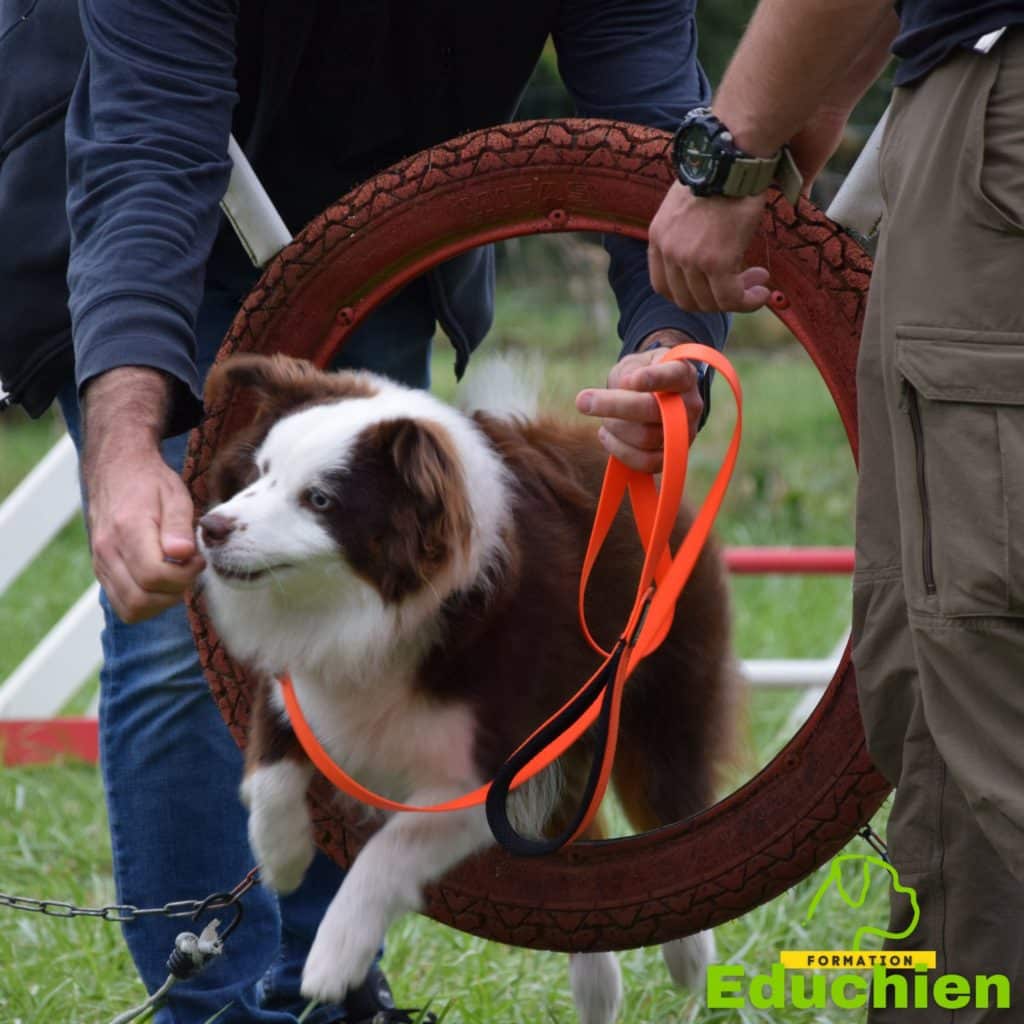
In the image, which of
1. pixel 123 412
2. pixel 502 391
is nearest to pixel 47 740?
pixel 502 391

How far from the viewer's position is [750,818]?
2.43m

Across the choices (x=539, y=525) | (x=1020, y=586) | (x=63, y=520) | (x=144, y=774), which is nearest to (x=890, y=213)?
(x=1020, y=586)

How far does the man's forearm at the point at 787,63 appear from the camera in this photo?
71.9 inches

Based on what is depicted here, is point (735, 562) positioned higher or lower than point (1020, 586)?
lower

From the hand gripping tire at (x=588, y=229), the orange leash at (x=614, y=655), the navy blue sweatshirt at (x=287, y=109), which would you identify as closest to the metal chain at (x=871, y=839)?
the hand gripping tire at (x=588, y=229)

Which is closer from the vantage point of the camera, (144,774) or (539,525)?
→ (539,525)

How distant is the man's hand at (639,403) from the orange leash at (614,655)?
0.02m

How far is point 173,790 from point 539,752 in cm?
87

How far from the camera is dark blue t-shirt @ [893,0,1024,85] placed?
5.58 feet

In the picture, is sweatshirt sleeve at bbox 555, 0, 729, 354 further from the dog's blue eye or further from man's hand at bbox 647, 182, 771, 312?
the dog's blue eye

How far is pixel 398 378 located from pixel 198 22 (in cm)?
86

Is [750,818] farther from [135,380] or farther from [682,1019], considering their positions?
[135,380]

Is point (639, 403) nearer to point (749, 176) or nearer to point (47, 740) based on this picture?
point (749, 176)

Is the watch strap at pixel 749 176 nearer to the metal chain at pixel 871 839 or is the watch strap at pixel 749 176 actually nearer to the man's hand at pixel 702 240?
the man's hand at pixel 702 240
